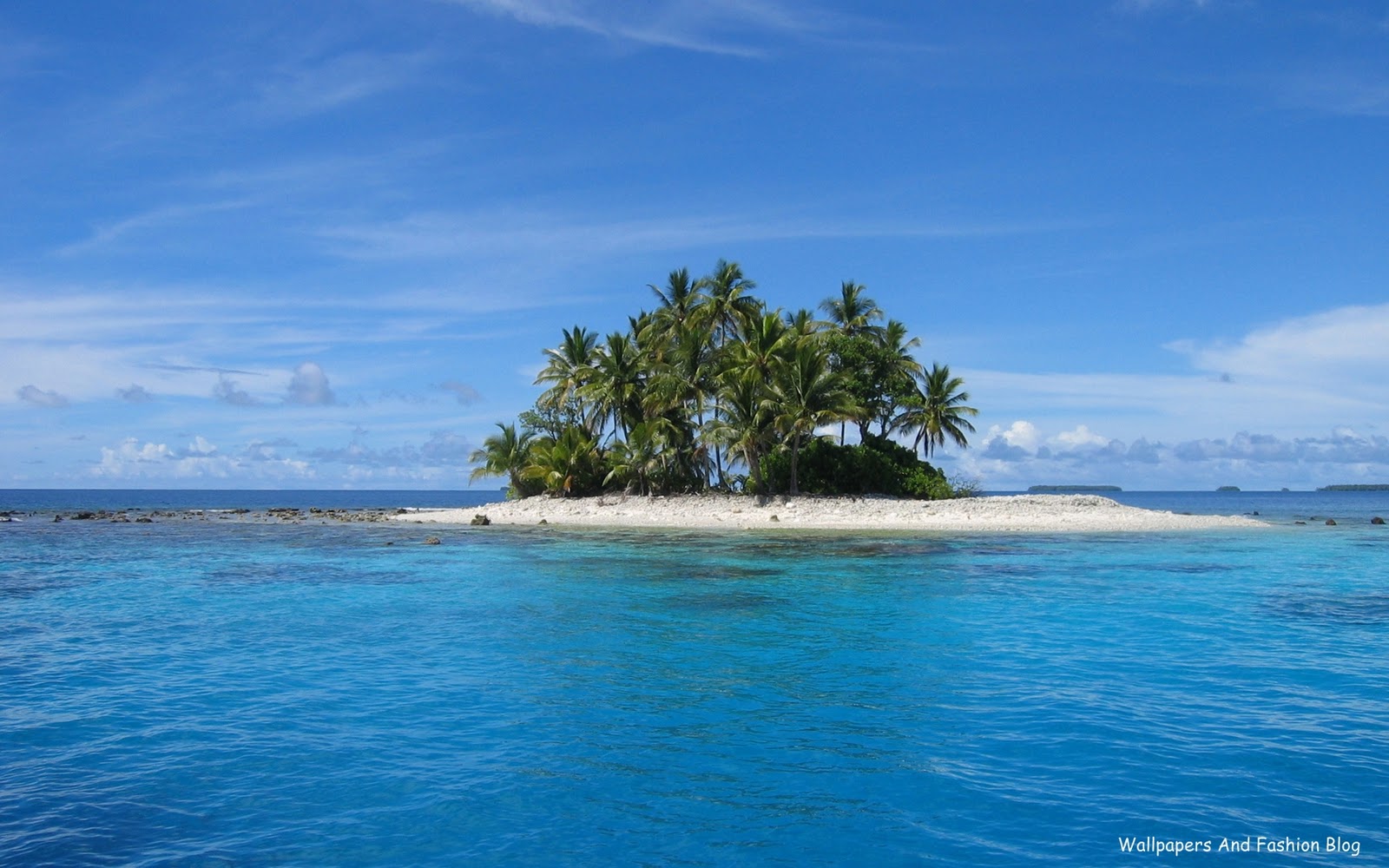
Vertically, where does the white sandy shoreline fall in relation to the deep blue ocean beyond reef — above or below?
above

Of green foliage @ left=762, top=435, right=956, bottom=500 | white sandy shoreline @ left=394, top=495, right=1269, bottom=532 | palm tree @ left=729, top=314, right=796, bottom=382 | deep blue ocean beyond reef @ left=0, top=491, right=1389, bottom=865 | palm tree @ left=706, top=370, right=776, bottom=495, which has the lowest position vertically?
deep blue ocean beyond reef @ left=0, top=491, right=1389, bottom=865

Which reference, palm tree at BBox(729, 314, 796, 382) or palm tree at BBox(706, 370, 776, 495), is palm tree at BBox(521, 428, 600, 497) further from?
palm tree at BBox(729, 314, 796, 382)

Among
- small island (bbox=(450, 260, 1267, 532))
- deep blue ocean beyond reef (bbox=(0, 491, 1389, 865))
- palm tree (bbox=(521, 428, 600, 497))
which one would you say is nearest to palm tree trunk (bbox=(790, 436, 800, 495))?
small island (bbox=(450, 260, 1267, 532))

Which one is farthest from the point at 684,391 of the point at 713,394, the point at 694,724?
the point at 694,724

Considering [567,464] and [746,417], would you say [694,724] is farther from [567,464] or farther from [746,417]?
[567,464]

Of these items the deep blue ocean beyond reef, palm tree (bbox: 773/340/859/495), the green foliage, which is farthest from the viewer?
the green foliage

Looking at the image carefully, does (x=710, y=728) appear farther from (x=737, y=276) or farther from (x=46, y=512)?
(x=46, y=512)

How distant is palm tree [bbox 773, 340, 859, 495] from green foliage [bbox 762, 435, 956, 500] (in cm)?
396

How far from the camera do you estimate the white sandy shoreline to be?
3975cm

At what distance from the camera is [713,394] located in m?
46.6

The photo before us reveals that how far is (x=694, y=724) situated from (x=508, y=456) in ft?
151

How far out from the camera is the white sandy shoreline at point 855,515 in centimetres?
3975

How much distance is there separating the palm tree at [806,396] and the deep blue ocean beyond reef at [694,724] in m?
21.8

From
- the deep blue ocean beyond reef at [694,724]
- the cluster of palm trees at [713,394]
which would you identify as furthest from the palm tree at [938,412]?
the deep blue ocean beyond reef at [694,724]
